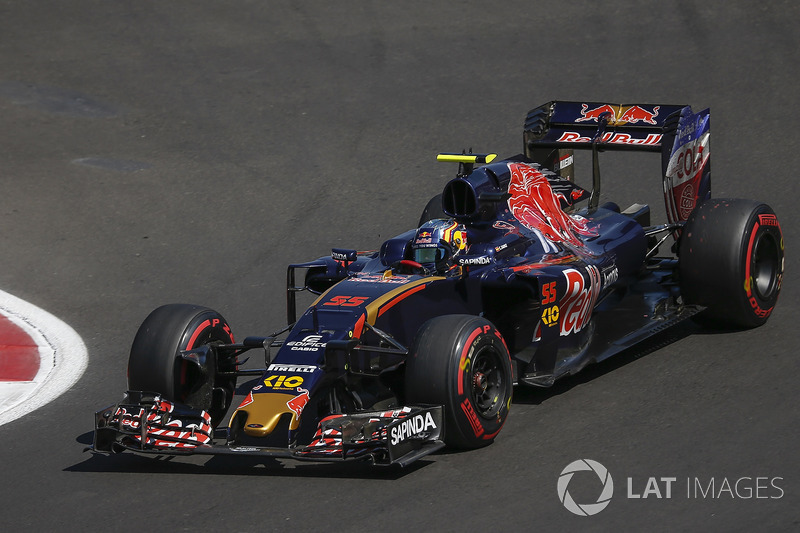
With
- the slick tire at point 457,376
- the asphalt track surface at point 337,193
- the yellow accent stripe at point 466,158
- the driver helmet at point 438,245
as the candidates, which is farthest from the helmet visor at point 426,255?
the asphalt track surface at point 337,193

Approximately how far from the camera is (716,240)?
382 inches

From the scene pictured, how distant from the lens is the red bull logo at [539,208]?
9.52 metres

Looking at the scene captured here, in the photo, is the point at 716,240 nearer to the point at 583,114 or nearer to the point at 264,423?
the point at 583,114

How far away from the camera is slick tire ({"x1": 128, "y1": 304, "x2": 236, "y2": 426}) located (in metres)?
8.20

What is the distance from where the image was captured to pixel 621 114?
11.0m

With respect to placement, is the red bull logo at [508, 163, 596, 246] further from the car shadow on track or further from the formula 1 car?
the car shadow on track

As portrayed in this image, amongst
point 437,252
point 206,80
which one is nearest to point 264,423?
point 437,252

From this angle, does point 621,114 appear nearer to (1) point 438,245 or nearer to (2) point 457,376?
(1) point 438,245

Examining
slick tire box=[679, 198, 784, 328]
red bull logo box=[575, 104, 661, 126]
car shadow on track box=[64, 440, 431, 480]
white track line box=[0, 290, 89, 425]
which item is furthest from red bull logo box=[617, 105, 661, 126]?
white track line box=[0, 290, 89, 425]

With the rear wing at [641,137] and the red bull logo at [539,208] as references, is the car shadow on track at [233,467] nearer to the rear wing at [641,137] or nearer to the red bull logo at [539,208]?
the red bull logo at [539,208]

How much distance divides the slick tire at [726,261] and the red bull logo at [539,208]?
0.82 meters

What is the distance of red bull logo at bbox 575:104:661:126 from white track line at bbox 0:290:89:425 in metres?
4.90

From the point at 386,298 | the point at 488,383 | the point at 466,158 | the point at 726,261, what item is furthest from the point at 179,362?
the point at 726,261

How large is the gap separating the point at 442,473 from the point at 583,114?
486cm
